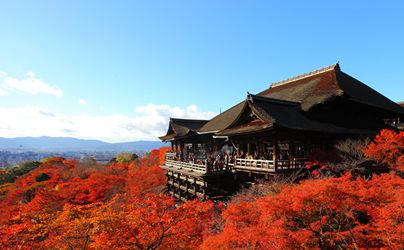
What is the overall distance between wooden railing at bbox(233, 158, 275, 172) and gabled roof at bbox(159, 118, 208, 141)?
10.3m

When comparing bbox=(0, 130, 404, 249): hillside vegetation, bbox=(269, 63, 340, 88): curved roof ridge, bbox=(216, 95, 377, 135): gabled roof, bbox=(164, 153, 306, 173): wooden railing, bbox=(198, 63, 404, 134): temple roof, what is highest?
bbox=(269, 63, 340, 88): curved roof ridge

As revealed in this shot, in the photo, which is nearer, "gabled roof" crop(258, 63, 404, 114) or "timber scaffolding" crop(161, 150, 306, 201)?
"timber scaffolding" crop(161, 150, 306, 201)

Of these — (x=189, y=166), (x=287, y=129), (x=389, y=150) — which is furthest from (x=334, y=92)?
(x=189, y=166)

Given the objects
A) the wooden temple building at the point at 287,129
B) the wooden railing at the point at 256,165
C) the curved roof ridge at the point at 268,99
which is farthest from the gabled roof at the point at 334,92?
the wooden railing at the point at 256,165

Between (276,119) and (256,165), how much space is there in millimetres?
2906

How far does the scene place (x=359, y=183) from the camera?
9008 mm

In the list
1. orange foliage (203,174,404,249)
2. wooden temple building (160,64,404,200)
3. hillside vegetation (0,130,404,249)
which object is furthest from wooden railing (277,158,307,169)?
orange foliage (203,174,404,249)

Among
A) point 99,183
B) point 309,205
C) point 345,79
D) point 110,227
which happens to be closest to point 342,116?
point 345,79

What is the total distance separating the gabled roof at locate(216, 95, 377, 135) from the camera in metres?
13.8

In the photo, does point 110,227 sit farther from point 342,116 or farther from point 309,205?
point 342,116

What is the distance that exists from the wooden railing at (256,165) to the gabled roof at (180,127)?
10.3m

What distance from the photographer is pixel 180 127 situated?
2742 cm

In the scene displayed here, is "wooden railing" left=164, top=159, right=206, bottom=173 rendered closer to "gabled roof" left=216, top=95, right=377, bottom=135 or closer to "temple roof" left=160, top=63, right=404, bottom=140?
"temple roof" left=160, top=63, right=404, bottom=140

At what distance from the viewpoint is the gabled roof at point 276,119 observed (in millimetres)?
13826
